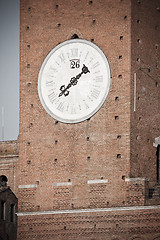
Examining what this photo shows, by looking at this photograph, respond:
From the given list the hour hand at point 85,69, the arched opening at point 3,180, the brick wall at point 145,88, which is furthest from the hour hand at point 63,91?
the arched opening at point 3,180

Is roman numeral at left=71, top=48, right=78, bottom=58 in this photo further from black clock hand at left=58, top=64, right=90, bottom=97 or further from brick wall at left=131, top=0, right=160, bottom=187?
brick wall at left=131, top=0, right=160, bottom=187

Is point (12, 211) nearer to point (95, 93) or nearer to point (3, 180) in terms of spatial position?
point (3, 180)

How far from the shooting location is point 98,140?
47844 millimetres

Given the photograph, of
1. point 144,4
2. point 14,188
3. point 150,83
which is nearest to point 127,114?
point 150,83

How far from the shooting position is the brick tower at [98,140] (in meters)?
47.0

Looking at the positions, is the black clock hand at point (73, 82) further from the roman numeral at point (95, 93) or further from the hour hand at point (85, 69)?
the roman numeral at point (95, 93)

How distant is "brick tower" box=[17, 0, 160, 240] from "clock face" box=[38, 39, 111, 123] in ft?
1.04

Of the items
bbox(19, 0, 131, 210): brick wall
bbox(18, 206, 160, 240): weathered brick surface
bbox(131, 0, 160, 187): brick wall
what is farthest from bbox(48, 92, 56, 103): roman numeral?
bbox(18, 206, 160, 240): weathered brick surface

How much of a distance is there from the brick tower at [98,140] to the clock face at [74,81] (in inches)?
12.5

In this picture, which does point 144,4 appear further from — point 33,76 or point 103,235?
point 103,235

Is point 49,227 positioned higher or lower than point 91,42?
lower

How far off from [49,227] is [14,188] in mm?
8751

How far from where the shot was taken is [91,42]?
48.4 meters

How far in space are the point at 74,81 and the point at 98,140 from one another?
3.11 meters
